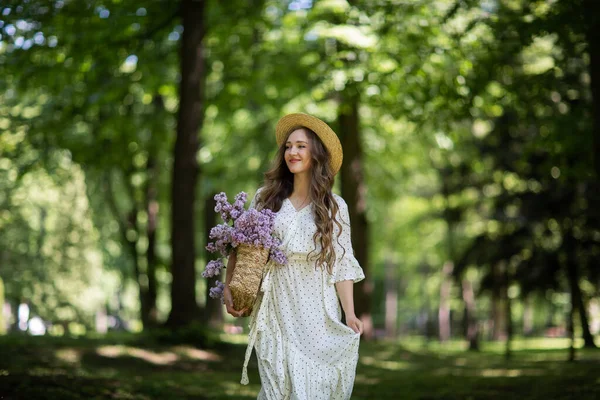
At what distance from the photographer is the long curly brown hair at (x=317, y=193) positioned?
235 inches

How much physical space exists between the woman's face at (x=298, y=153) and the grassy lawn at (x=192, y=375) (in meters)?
3.52

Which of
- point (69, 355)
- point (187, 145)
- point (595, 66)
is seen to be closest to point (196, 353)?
point (69, 355)

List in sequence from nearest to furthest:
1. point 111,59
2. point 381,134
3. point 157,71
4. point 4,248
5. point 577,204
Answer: point 111,59
point 157,71
point 577,204
point 381,134
point 4,248

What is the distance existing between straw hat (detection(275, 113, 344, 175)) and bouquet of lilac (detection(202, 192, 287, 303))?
0.76 metres

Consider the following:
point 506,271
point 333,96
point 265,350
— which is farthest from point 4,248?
point 265,350

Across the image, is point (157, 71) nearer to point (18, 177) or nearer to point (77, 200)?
point (18, 177)

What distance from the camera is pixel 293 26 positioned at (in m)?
16.3

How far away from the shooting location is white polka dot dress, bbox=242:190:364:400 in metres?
5.94

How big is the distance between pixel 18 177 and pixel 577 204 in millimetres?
11811

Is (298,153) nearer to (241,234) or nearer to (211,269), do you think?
(241,234)

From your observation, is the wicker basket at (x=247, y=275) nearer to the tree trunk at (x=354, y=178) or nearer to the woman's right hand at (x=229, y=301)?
the woman's right hand at (x=229, y=301)

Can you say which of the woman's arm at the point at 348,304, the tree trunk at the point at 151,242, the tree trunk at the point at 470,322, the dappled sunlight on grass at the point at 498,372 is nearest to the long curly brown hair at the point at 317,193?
the woman's arm at the point at 348,304

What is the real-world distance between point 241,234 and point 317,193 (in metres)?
0.72

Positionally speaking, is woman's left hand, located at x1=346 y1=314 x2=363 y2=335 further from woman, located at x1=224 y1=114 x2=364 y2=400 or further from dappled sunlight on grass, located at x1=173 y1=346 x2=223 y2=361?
dappled sunlight on grass, located at x1=173 y1=346 x2=223 y2=361
